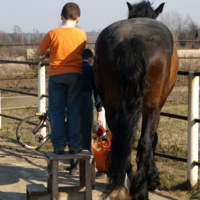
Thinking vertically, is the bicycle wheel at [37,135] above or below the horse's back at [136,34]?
below

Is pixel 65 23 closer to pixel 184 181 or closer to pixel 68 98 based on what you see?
pixel 68 98

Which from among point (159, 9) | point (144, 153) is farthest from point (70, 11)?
point (144, 153)

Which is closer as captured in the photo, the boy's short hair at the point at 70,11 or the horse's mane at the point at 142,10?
the boy's short hair at the point at 70,11

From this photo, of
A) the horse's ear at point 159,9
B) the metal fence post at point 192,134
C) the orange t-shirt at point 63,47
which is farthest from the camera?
the horse's ear at point 159,9

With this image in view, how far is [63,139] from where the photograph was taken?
4.57m

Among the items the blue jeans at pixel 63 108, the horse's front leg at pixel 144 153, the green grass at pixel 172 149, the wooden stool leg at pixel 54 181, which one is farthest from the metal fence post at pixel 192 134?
the wooden stool leg at pixel 54 181

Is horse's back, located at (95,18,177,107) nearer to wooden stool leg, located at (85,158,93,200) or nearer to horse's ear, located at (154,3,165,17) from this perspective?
wooden stool leg, located at (85,158,93,200)

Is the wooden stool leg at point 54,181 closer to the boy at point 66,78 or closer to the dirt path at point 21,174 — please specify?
the boy at point 66,78

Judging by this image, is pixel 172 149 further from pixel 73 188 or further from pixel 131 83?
pixel 131 83

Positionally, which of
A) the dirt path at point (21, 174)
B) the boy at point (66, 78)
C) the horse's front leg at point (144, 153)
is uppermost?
the boy at point (66, 78)

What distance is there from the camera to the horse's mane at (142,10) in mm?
5164

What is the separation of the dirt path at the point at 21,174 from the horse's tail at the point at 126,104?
84 cm

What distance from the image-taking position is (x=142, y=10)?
5.17 metres

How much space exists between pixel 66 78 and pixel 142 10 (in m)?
1.43
